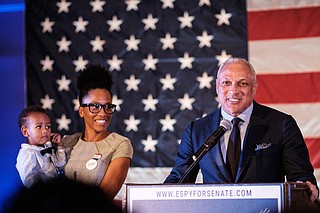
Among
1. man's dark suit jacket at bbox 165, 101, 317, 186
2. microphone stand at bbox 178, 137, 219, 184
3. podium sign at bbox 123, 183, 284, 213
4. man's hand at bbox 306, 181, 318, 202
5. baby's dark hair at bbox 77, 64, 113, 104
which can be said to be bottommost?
podium sign at bbox 123, 183, 284, 213

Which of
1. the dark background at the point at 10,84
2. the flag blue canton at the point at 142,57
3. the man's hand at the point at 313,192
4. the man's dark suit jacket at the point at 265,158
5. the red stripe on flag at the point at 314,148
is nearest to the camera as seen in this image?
the man's hand at the point at 313,192

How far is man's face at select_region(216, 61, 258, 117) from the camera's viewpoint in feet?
8.54

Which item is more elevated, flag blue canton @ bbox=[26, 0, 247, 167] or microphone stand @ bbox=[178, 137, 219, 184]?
flag blue canton @ bbox=[26, 0, 247, 167]

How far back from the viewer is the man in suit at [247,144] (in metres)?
2.46

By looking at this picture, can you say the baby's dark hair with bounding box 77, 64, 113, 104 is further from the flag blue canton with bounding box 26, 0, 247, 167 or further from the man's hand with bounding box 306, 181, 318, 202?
the flag blue canton with bounding box 26, 0, 247, 167

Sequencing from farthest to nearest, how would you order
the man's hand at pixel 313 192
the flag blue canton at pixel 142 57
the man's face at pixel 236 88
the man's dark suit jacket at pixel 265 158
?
the flag blue canton at pixel 142 57 < the man's face at pixel 236 88 < the man's dark suit jacket at pixel 265 158 < the man's hand at pixel 313 192

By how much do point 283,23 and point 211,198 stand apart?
9.46 feet

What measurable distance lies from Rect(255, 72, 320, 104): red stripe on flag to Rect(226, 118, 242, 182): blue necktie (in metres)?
1.84

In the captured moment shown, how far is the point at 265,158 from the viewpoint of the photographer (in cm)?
248

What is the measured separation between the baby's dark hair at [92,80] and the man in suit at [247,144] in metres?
0.49

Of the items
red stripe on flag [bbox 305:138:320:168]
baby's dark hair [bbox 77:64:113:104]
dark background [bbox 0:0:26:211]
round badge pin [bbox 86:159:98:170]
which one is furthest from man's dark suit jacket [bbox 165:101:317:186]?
dark background [bbox 0:0:26:211]

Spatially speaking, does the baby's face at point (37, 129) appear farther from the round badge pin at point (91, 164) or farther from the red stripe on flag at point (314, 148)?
the red stripe on flag at point (314, 148)

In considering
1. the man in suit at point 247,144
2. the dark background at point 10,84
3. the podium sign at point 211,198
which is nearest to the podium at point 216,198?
the podium sign at point 211,198

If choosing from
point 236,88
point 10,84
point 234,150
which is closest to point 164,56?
point 10,84
